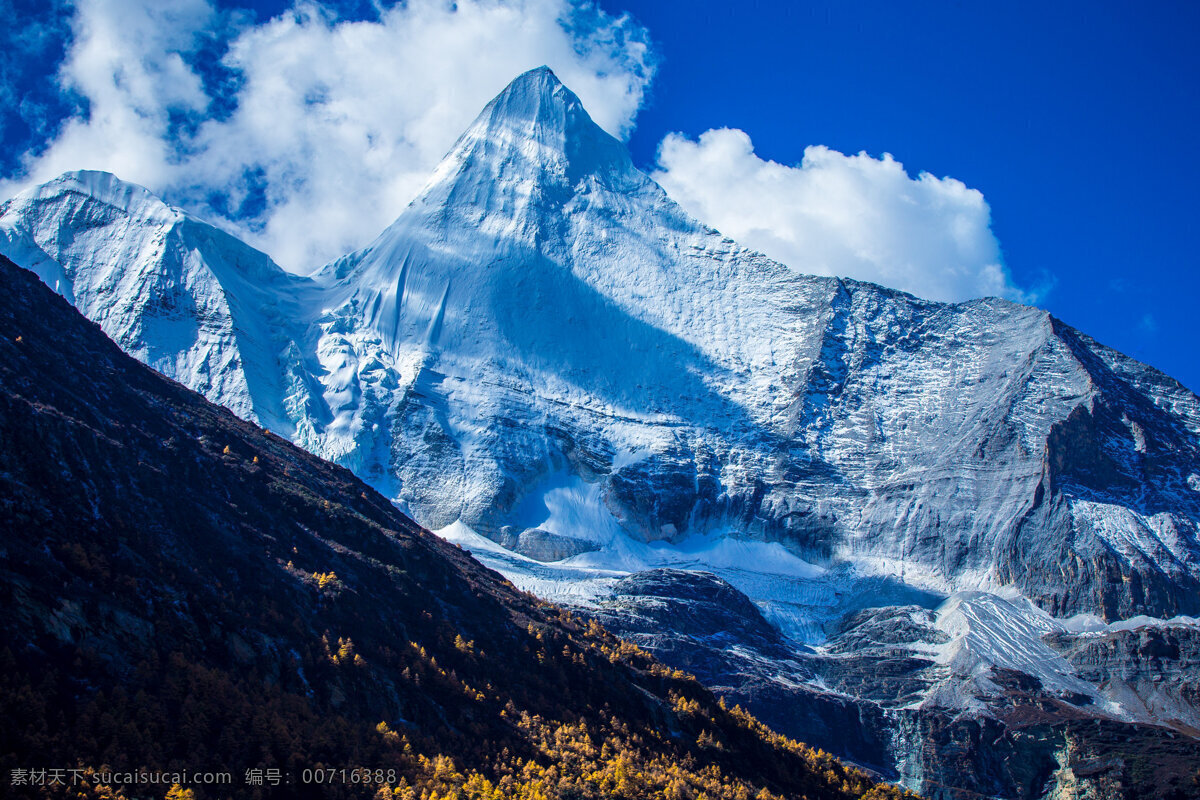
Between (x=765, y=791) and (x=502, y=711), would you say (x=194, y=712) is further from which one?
(x=765, y=791)

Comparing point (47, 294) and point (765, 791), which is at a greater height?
point (47, 294)

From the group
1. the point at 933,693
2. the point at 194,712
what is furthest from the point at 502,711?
the point at 933,693

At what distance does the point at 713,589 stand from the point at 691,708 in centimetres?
12050

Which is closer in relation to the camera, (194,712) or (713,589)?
(194,712)

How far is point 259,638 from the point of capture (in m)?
43.5

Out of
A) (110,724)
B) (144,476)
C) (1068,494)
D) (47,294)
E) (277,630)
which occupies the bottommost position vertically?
(110,724)

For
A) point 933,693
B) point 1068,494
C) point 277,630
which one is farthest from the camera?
point 1068,494

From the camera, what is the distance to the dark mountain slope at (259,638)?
1414 inches

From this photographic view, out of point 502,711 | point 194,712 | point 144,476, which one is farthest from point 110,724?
point 502,711

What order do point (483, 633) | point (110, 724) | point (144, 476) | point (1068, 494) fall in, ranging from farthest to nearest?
point (1068, 494) < point (483, 633) < point (144, 476) < point (110, 724)

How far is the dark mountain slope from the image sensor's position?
35.9 meters

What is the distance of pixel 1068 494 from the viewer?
194 metres

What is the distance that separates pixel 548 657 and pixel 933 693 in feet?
354

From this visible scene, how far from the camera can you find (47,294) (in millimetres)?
58594
